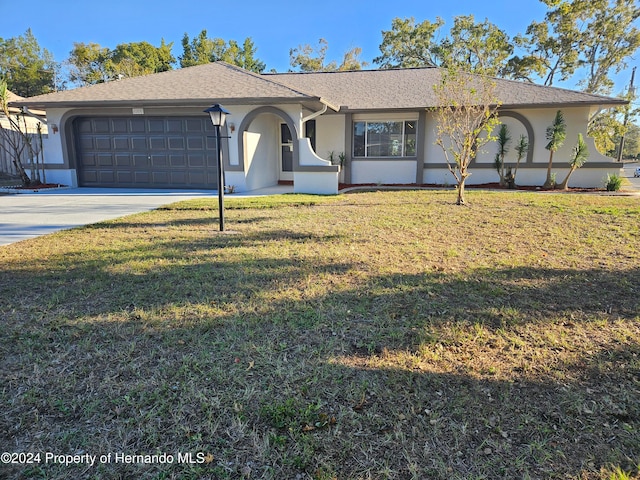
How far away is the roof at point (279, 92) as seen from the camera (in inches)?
480

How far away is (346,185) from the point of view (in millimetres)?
15070

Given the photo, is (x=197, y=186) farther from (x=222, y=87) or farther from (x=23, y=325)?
(x=23, y=325)

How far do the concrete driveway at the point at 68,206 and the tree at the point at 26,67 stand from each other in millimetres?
33748

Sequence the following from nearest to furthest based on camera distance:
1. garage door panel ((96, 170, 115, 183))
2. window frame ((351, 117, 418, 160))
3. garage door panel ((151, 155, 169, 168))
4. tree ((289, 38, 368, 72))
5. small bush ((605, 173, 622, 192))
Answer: small bush ((605, 173, 622, 192)) → garage door panel ((151, 155, 169, 168)) → garage door panel ((96, 170, 115, 183)) → window frame ((351, 117, 418, 160)) → tree ((289, 38, 368, 72))

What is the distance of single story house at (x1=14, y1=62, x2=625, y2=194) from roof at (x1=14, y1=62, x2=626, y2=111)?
4 centimetres

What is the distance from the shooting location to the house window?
15.0 metres

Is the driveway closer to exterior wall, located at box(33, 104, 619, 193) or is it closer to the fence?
exterior wall, located at box(33, 104, 619, 193)

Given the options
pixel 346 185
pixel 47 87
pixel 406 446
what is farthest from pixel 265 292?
pixel 47 87

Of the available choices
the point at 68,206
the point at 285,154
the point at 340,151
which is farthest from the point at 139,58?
the point at 68,206

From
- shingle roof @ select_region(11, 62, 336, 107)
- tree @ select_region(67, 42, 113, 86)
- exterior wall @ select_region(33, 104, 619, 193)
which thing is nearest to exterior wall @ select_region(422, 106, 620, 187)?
exterior wall @ select_region(33, 104, 619, 193)

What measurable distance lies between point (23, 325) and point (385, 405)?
308cm

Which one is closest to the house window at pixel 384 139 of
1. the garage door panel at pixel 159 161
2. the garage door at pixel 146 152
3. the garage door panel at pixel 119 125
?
the garage door at pixel 146 152

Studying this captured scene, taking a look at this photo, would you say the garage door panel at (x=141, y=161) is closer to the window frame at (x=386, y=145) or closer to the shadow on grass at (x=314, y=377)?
the window frame at (x=386, y=145)

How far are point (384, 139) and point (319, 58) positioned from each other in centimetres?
2285
